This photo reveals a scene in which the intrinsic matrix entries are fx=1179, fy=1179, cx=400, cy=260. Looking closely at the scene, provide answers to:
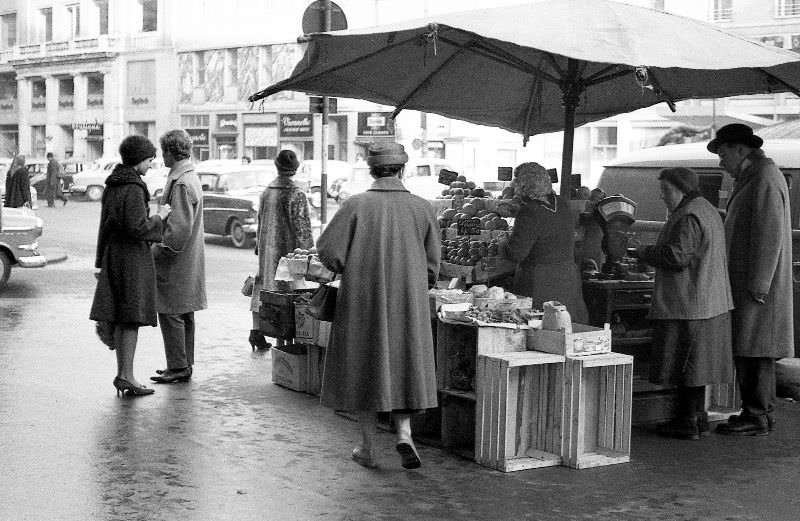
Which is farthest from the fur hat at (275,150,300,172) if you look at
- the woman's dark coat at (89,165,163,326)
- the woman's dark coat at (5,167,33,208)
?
the woman's dark coat at (5,167,33,208)

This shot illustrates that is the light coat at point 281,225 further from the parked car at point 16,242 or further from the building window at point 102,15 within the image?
the building window at point 102,15

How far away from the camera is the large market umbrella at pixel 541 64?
22.4 ft

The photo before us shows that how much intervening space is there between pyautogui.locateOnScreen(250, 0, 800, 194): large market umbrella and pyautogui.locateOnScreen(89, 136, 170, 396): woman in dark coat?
1.18 m

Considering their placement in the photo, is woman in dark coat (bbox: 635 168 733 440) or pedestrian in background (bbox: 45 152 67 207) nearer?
woman in dark coat (bbox: 635 168 733 440)

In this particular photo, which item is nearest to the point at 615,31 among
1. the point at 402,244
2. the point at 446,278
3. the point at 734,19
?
the point at 402,244

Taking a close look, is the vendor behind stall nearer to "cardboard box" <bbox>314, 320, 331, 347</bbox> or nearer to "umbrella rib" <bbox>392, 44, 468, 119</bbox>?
"cardboard box" <bbox>314, 320, 331, 347</bbox>

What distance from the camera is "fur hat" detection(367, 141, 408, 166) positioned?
6.58 metres

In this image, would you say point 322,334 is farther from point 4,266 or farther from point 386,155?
point 4,266

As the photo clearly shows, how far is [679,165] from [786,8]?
31.7 metres

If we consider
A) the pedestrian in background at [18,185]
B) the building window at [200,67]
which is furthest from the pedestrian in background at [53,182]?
the building window at [200,67]

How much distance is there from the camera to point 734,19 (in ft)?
132

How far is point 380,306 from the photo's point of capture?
21.4 feet

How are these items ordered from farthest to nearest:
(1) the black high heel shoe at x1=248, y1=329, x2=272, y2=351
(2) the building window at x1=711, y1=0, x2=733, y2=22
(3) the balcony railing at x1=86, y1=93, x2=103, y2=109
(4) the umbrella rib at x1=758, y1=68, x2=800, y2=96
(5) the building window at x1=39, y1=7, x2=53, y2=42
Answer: (5) the building window at x1=39, y1=7, x2=53, y2=42 → (3) the balcony railing at x1=86, y1=93, x2=103, y2=109 → (2) the building window at x1=711, y1=0, x2=733, y2=22 → (1) the black high heel shoe at x1=248, y1=329, x2=272, y2=351 → (4) the umbrella rib at x1=758, y1=68, x2=800, y2=96

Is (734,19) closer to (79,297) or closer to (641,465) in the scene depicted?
(79,297)
